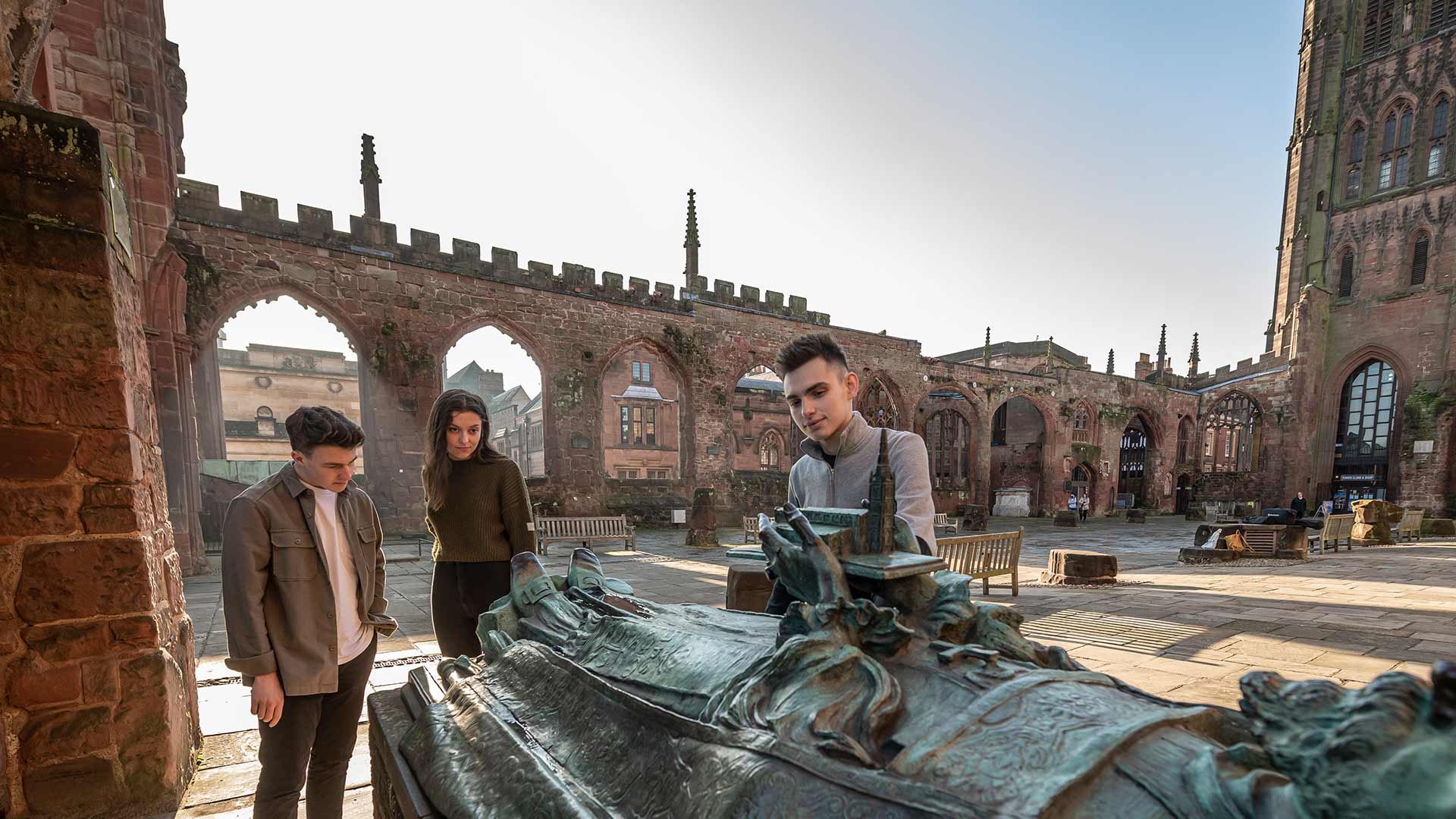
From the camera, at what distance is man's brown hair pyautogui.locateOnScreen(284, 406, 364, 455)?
1.85m

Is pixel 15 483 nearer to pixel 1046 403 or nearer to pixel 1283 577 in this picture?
pixel 1283 577

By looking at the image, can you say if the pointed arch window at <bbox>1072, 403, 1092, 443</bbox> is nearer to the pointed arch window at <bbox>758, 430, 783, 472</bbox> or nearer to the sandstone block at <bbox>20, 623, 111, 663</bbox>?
the pointed arch window at <bbox>758, 430, 783, 472</bbox>

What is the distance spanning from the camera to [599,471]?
13562 millimetres

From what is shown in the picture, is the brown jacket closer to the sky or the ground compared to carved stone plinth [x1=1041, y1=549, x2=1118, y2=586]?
closer to the sky

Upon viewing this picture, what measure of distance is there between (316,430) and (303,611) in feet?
1.98

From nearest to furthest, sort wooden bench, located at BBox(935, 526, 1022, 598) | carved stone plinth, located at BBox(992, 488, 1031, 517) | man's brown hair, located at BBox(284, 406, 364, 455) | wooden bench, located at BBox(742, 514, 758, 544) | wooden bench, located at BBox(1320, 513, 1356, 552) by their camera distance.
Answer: man's brown hair, located at BBox(284, 406, 364, 455) < wooden bench, located at BBox(935, 526, 1022, 598) < wooden bench, located at BBox(742, 514, 758, 544) < wooden bench, located at BBox(1320, 513, 1356, 552) < carved stone plinth, located at BBox(992, 488, 1031, 517)

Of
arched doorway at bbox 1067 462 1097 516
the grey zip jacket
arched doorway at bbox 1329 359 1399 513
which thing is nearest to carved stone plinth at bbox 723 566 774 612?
the grey zip jacket

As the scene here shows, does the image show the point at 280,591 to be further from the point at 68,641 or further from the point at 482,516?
the point at 68,641

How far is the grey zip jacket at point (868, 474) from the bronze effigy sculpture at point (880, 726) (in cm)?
38

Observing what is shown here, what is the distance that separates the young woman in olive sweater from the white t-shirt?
49 centimetres

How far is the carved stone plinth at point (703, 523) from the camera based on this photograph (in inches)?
432

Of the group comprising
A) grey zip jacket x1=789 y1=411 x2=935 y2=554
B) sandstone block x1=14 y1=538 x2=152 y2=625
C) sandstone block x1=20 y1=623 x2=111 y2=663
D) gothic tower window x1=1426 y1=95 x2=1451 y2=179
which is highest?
gothic tower window x1=1426 y1=95 x2=1451 y2=179

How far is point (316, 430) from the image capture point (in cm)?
185

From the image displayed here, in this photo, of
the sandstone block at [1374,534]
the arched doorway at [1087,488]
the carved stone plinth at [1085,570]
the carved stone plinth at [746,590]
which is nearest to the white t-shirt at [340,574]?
the carved stone plinth at [746,590]
